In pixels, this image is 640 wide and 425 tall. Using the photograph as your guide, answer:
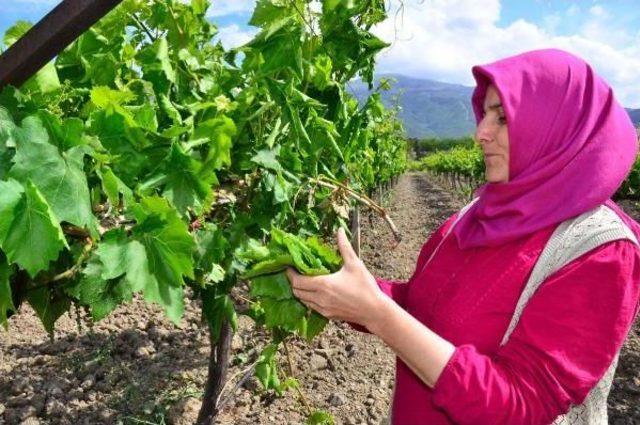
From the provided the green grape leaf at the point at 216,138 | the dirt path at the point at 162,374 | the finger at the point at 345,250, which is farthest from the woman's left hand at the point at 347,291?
the dirt path at the point at 162,374

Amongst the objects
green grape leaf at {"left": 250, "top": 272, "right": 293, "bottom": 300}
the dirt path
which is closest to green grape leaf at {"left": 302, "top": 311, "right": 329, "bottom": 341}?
green grape leaf at {"left": 250, "top": 272, "right": 293, "bottom": 300}

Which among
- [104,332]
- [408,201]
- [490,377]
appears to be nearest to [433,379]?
[490,377]

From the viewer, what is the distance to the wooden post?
2.77 feet

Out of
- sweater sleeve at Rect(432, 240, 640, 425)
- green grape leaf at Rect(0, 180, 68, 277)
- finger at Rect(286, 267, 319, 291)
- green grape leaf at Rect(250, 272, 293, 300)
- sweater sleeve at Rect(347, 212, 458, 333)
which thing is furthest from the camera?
sweater sleeve at Rect(347, 212, 458, 333)

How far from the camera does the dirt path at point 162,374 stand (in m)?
3.86

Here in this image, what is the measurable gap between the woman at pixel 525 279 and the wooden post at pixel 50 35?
0.73 metres

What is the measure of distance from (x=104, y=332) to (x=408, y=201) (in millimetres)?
17769

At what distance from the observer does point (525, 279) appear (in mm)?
1367

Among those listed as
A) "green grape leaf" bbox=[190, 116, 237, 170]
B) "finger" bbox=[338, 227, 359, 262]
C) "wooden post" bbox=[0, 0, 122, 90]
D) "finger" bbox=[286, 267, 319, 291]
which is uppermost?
"wooden post" bbox=[0, 0, 122, 90]

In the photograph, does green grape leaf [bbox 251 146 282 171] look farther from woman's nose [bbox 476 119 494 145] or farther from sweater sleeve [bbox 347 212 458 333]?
woman's nose [bbox 476 119 494 145]

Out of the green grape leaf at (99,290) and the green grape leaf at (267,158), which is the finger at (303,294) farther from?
the green grape leaf at (267,158)

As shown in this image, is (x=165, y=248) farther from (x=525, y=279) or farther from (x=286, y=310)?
(x=525, y=279)

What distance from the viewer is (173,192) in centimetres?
148

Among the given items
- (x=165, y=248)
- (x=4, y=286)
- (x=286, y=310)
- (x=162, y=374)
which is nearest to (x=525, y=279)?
(x=286, y=310)
